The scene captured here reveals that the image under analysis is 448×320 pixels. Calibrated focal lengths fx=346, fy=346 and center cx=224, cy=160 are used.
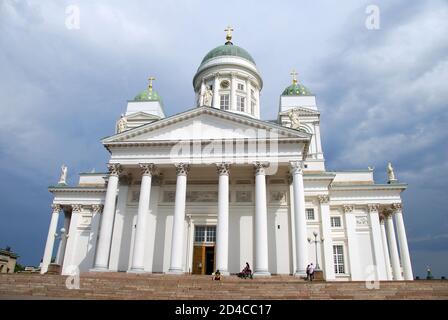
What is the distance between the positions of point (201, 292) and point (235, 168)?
12.1 meters

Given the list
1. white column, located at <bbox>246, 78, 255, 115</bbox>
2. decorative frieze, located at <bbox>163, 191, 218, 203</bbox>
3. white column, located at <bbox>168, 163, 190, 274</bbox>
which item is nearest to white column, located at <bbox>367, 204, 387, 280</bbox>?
decorative frieze, located at <bbox>163, 191, 218, 203</bbox>

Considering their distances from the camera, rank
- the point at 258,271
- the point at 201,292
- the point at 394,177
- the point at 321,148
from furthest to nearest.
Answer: the point at 321,148
the point at 394,177
the point at 258,271
the point at 201,292

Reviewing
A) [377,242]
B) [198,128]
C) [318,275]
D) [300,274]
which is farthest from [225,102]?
[318,275]

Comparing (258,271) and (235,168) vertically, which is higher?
(235,168)

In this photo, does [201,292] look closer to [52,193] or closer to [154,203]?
[154,203]

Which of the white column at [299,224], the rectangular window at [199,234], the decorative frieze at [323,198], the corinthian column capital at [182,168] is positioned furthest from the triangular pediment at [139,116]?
the white column at [299,224]

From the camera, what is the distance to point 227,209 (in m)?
23.1

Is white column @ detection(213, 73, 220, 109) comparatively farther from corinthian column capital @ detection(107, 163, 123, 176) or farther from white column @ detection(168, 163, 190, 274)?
corinthian column capital @ detection(107, 163, 123, 176)

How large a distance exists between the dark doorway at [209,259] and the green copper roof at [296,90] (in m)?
24.9

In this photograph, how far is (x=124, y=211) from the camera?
26719 millimetres

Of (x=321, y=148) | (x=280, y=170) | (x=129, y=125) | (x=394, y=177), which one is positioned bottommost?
(x=280, y=170)

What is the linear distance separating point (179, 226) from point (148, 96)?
26.0 metres

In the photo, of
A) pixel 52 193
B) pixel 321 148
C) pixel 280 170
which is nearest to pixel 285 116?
pixel 321 148

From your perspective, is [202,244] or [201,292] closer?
[201,292]
